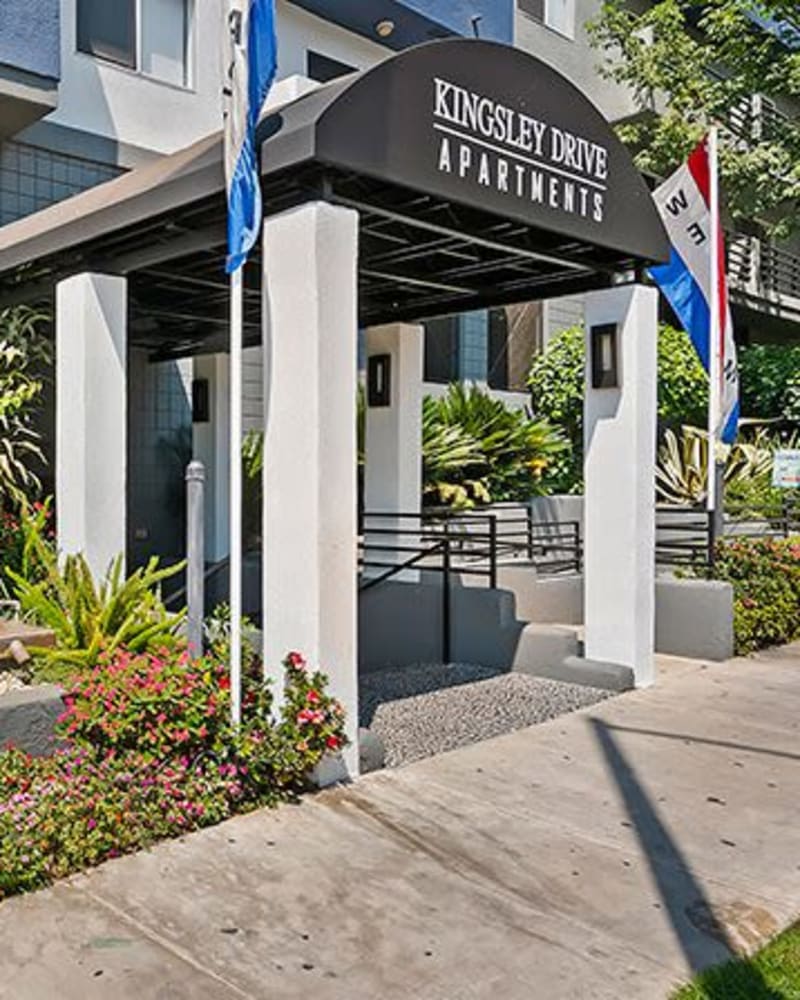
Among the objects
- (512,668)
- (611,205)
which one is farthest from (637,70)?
(512,668)

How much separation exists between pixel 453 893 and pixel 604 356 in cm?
495

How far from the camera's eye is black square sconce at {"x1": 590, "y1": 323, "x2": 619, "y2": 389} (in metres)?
7.88

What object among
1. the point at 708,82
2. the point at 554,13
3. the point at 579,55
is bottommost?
the point at 708,82

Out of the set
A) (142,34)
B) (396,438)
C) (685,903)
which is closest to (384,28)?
(142,34)

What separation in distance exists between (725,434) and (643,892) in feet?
25.7

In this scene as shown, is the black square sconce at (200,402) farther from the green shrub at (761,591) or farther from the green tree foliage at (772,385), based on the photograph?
the green tree foliage at (772,385)

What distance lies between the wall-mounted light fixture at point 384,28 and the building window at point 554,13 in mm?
4128

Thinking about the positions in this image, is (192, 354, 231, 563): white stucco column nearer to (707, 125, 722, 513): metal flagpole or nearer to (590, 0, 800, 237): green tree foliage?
(707, 125, 722, 513): metal flagpole

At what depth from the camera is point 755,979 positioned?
3.48 meters

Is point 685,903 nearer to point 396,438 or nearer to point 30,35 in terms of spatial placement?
point 396,438

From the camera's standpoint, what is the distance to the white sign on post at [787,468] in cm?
1283

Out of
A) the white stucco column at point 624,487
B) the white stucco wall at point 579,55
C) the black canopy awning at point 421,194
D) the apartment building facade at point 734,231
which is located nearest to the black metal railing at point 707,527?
the white stucco column at point 624,487

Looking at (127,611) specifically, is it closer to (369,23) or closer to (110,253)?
(110,253)

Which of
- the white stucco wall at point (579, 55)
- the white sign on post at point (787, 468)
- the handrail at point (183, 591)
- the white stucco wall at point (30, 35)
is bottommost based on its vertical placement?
the handrail at point (183, 591)
